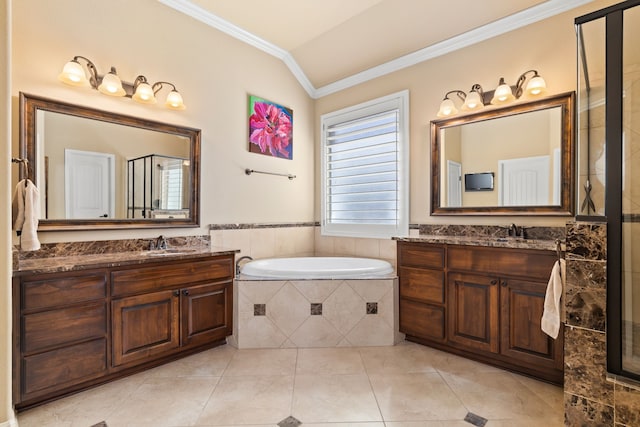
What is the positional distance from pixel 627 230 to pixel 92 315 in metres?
2.86

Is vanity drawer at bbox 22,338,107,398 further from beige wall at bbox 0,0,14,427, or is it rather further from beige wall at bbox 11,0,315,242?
beige wall at bbox 11,0,315,242

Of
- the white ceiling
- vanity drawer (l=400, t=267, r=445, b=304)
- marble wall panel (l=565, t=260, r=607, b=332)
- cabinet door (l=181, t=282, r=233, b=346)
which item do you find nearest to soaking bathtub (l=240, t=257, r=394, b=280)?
vanity drawer (l=400, t=267, r=445, b=304)

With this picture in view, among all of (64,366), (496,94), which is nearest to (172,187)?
(64,366)

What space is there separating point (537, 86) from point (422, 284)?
5.60 ft

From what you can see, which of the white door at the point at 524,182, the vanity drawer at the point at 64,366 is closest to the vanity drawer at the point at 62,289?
the vanity drawer at the point at 64,366

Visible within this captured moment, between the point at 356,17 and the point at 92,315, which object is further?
the point at 356,17

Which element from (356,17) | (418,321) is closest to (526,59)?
(356,17)

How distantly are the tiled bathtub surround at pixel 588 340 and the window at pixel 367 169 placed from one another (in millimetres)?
1676

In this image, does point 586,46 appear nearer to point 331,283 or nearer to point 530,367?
point 530,367

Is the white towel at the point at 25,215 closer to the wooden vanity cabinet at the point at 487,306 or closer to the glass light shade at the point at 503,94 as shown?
the wooden vanity cabinet at the point at 487,306

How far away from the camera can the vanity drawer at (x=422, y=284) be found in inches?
100

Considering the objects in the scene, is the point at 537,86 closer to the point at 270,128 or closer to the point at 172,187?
the point at 270,128

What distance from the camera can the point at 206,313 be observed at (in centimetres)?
252

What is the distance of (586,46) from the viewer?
1648 mm
